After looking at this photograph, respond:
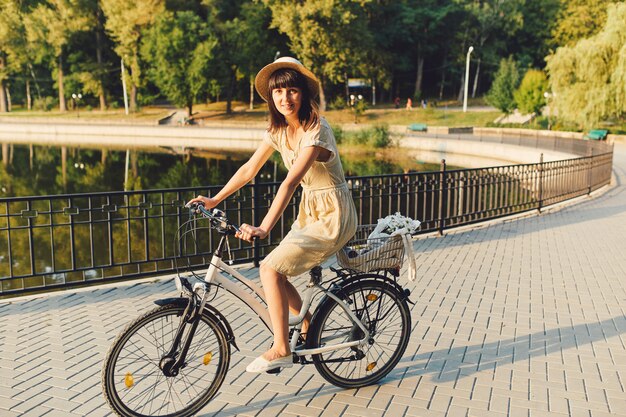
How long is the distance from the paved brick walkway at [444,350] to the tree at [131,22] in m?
56.5

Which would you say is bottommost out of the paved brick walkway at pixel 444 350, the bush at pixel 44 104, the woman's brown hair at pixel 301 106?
the paved brick walkway at pixel 444 350

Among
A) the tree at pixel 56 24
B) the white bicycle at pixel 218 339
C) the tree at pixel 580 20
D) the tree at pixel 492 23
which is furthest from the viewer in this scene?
the tree at pixel 492 23

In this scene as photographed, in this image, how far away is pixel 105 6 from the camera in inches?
2410

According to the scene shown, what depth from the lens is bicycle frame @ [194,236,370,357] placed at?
11.8ft

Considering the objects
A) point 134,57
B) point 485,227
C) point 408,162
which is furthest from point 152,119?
point 485,227

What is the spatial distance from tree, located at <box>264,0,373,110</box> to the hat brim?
162ft

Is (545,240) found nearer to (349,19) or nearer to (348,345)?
(348,345)

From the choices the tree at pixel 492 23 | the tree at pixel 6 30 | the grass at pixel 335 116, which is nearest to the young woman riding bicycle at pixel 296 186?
the grass at pixel 335 116

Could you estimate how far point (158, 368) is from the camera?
388cm

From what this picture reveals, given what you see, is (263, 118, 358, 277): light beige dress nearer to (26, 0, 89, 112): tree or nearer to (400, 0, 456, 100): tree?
(400, 0, 456, 100): tree

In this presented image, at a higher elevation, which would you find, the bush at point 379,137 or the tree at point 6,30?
the tree at point 6,30

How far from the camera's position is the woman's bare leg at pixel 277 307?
12.0ft

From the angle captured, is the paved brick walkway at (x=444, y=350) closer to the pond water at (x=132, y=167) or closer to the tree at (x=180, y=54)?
the pond water at (x=132, y=167)

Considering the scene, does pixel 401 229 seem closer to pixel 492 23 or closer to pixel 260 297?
pixel 260 297
